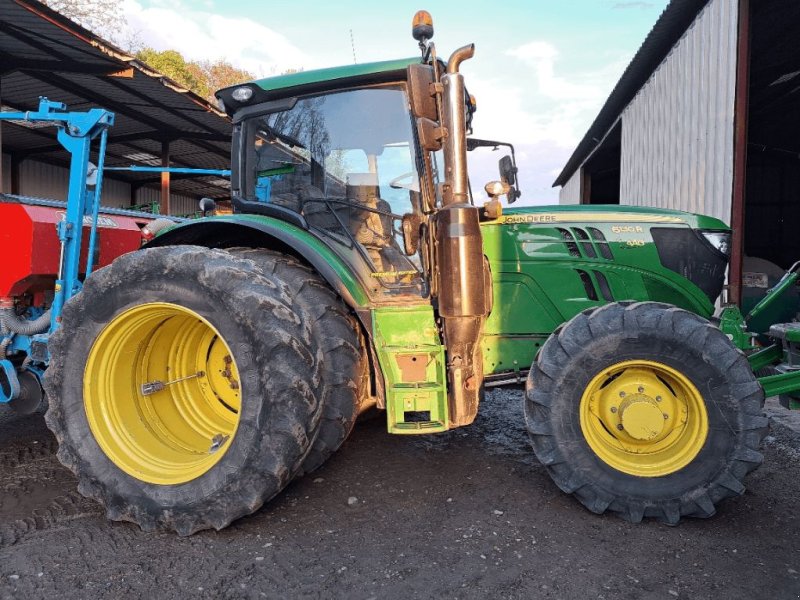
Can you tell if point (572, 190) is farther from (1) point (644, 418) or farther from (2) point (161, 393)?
(2) point (161, 393)

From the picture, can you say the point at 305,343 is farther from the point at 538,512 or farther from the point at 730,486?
the point at 730,486

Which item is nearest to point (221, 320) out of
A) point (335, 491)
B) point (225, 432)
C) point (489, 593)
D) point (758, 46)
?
point (225, 432)

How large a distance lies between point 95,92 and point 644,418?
36.7ft

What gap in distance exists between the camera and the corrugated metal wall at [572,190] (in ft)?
54.9

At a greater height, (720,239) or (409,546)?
(720,239)

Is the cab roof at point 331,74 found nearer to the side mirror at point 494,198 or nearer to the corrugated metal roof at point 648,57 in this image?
the side mirror at point 494,198

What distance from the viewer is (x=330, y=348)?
2.73 m

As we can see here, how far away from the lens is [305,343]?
252 centimetres

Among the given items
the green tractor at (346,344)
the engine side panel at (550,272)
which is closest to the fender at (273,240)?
the green tractor at (346,344)

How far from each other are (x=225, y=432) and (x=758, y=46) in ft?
27.7

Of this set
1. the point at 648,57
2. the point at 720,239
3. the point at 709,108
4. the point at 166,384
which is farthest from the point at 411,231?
the point at 648,57

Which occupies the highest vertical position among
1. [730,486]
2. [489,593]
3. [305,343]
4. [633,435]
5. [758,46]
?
[758,46]

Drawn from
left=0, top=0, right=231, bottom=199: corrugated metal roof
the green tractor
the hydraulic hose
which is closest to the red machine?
the hydraulic hose

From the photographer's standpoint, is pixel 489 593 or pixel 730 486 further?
pixel 730 486
